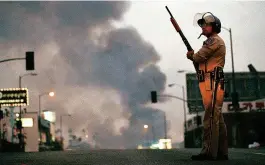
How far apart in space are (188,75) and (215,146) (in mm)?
59231

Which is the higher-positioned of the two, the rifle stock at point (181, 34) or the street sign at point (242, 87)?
the street sign at point (242, 87)

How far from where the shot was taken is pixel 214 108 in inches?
269

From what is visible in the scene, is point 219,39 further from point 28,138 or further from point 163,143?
point 28,138

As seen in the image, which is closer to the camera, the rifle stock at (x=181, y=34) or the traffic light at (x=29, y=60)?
the rifle stock at (x=181, y=34)

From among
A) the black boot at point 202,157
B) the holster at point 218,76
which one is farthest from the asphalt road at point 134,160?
the holster at point 218,76

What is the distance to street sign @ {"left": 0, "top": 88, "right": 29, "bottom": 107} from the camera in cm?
7799

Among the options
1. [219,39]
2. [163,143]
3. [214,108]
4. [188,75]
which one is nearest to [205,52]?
[219,39]

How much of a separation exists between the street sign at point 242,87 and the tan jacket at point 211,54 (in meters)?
58.4

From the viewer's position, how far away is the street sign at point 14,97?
78.0 meters

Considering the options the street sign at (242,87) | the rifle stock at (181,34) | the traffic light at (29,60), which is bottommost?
the rifle stock at (181,34)

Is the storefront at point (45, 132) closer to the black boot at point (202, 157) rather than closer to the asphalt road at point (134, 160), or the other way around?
the asphalt road at point (134, 160)

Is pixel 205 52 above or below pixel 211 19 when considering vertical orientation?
below

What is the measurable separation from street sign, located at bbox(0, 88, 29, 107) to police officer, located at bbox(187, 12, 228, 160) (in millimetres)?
72069

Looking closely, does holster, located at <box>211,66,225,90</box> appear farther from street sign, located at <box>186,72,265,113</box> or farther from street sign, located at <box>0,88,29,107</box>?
street sign, located at <box>0,88,29,107</box>
